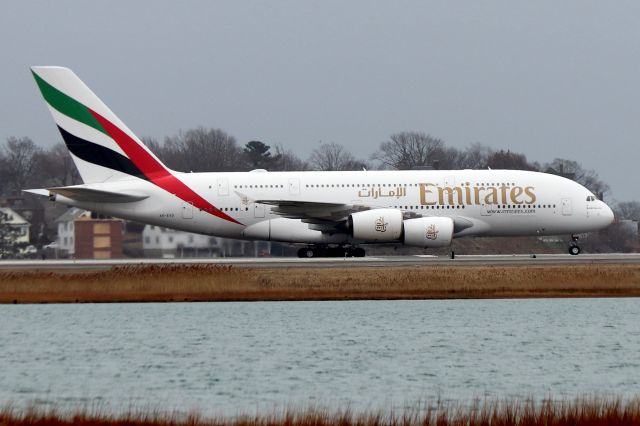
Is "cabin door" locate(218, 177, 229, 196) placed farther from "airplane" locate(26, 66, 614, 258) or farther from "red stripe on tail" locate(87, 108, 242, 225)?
"red stripe on tail" locate(87, 108, 242, 225)

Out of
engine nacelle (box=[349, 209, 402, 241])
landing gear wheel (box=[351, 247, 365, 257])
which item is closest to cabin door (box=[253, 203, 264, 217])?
engine nacelle (box=[349, 209, 402, 241])

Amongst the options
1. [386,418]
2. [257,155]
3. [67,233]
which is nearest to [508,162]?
[257,155]

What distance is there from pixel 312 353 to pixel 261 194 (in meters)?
25.8

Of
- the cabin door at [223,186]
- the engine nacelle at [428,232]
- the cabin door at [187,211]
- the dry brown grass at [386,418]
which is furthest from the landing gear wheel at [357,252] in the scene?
the dry brown grass at [386,418]

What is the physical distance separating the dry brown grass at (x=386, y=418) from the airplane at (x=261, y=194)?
32.7 meters

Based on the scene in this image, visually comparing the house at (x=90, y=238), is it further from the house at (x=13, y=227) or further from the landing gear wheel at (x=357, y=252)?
the landing gear wheel at (x=357, y=252)

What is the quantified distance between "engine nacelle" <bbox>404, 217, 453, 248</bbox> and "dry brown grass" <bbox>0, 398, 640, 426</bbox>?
31.4 m

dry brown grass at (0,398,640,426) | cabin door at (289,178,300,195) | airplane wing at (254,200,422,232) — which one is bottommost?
dry brown grass at (0,398,640,426)

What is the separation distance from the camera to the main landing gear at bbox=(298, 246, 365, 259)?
176 ft

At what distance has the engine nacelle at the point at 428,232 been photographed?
1997 inches

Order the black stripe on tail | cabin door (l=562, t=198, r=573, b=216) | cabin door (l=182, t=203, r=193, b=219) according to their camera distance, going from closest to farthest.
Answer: the black stripe on tail
cabin door (l=182, t=203, r=193, b=219)
cabin door (l=562, t=198, r=573, b=216)

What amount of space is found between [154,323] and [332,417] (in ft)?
53.6

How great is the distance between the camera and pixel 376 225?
167 ft

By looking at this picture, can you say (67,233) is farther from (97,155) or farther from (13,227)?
(97,155)
